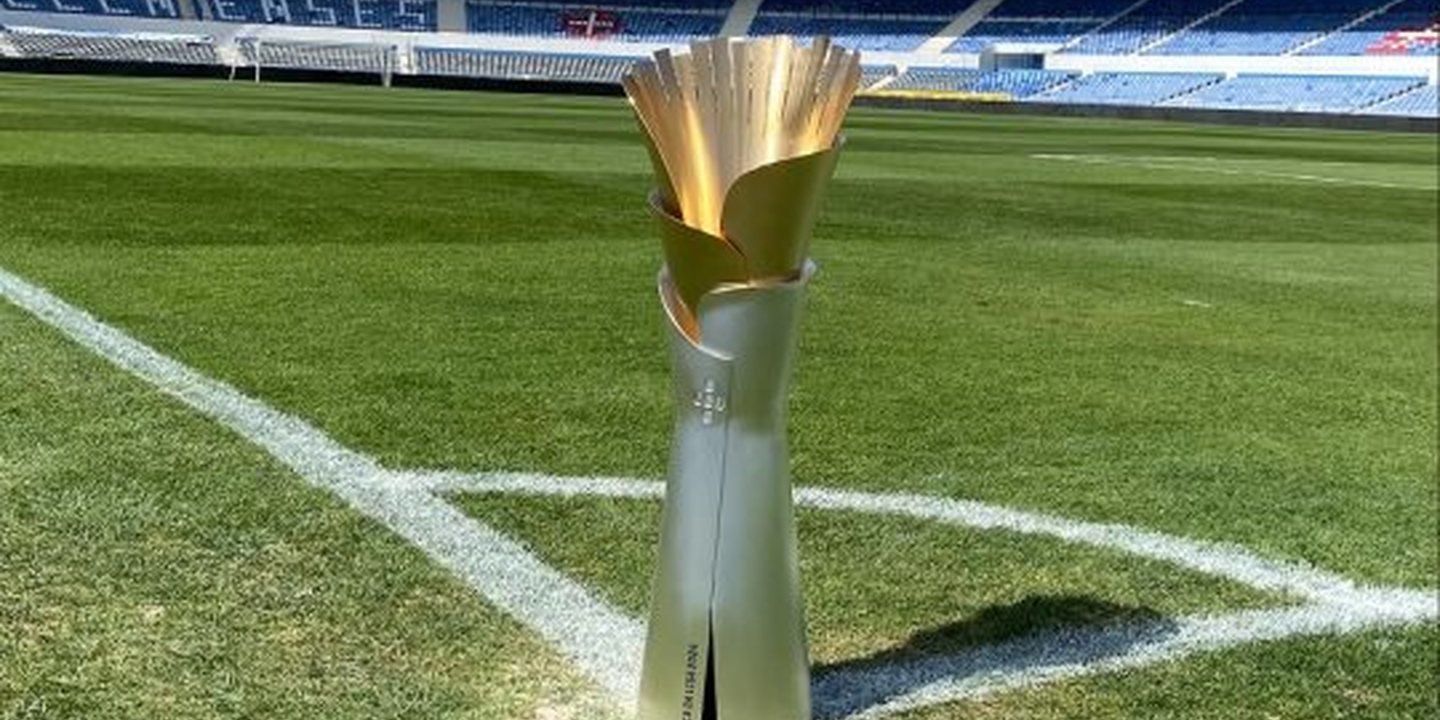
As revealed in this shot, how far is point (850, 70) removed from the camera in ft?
7.32

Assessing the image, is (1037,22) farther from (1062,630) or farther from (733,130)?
(733,130)

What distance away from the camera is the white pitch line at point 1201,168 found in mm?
19250

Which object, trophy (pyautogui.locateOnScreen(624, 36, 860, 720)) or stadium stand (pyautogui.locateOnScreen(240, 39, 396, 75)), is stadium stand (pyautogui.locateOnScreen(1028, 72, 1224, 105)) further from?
trophy (pyautogui.locateOnScreen(624, 36, 860, 720))

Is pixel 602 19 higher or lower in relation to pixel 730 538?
lower

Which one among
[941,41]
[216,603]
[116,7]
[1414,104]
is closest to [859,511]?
[216,603]

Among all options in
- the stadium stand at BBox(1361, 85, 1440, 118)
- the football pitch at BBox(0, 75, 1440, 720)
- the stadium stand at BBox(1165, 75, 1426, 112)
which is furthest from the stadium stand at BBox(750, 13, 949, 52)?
the football pitch at BBox(0, 75, 1440, 720)

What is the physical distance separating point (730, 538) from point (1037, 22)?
201 feet

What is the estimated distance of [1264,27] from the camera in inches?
2124

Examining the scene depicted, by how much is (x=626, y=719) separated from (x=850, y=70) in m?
1.12

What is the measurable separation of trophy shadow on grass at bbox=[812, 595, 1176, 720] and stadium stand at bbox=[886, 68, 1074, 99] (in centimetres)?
5421

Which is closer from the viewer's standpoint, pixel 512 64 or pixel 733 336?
pixel 733 336

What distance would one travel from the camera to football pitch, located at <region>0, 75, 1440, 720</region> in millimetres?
2814

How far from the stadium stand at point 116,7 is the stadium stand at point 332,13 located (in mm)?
1829

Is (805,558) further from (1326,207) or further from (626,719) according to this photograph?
(1326,207)
